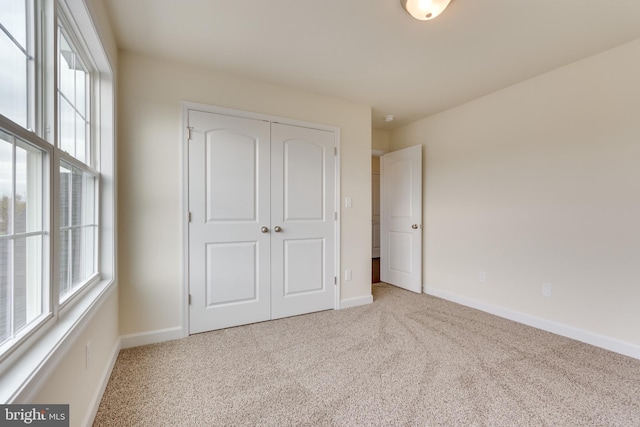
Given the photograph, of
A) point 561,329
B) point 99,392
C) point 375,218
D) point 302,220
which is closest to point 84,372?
point 99,392

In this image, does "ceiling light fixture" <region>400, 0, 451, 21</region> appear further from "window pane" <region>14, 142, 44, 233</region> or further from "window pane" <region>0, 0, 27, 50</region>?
"window pane" <region>14, 142, 44, 233</region>

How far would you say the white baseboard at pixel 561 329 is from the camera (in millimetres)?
2070

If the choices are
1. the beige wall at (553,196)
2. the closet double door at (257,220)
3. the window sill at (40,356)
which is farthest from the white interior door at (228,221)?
the beige wall at (553,196)

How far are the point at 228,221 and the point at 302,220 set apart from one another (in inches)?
29.3

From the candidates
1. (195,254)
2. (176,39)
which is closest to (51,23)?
(176,39)

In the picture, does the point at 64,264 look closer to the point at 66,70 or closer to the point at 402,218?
the point at 66,70

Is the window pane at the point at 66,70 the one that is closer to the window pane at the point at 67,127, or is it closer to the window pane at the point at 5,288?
the window pane at the point at 67,127

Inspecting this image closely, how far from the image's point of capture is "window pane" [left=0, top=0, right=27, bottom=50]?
89 cm

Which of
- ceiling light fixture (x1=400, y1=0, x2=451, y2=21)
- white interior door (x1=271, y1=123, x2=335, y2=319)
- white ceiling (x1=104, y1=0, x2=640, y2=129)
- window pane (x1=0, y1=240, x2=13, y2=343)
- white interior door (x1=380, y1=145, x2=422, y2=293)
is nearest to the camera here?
window pane (x1=0, y1=240, x2=13, y2=343)

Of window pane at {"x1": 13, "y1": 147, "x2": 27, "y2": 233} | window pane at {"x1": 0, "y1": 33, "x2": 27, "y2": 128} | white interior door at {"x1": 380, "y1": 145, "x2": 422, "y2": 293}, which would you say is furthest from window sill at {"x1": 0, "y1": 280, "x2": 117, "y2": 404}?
white interior door at {"x1": 380, "y1": 145, "x2": 422, "y2": 293}

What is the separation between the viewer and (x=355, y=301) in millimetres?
3146

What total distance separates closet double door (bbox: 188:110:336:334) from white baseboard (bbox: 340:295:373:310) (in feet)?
0.45

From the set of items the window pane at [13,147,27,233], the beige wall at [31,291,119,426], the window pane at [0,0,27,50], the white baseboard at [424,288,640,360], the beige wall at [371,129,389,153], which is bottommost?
the white baseboard at [424,288,640,360]

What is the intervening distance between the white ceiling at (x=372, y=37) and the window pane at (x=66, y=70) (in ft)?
1.47
